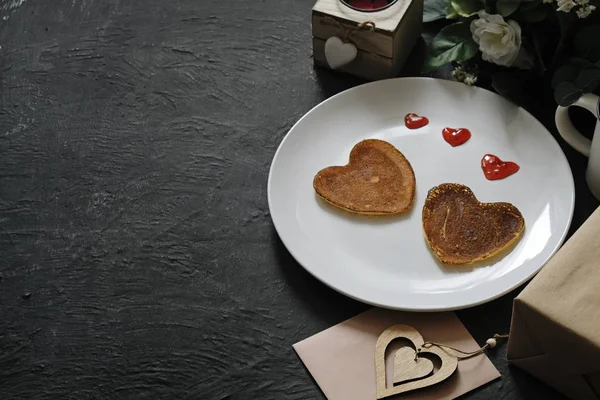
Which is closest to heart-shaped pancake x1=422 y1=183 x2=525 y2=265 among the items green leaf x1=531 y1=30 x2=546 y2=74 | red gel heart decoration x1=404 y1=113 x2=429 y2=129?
red gel heart decoration x1=404 y1=113 x2=429 y2=129

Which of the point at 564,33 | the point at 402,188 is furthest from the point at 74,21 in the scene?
the point at 564,33

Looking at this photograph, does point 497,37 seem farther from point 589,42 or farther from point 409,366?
point 409,366

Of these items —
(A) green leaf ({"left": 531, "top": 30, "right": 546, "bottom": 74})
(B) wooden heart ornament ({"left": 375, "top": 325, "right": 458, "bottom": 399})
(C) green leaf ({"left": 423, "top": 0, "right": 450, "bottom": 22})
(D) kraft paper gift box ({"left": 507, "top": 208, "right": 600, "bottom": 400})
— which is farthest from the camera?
(C) green leaf ({"left": 423, "top": 0, "right": 450, "bottom": 22})

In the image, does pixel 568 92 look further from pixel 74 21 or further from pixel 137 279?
pixel 74 21

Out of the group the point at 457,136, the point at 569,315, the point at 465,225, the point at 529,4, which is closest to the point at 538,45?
the point at 529,4

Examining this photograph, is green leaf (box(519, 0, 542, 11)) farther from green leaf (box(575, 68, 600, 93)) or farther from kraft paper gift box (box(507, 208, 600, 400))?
kraft paper gift box (box(507, 208, 600, 400))

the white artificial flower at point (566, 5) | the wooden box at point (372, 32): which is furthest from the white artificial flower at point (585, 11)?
the wooden box at point (372, 32)
